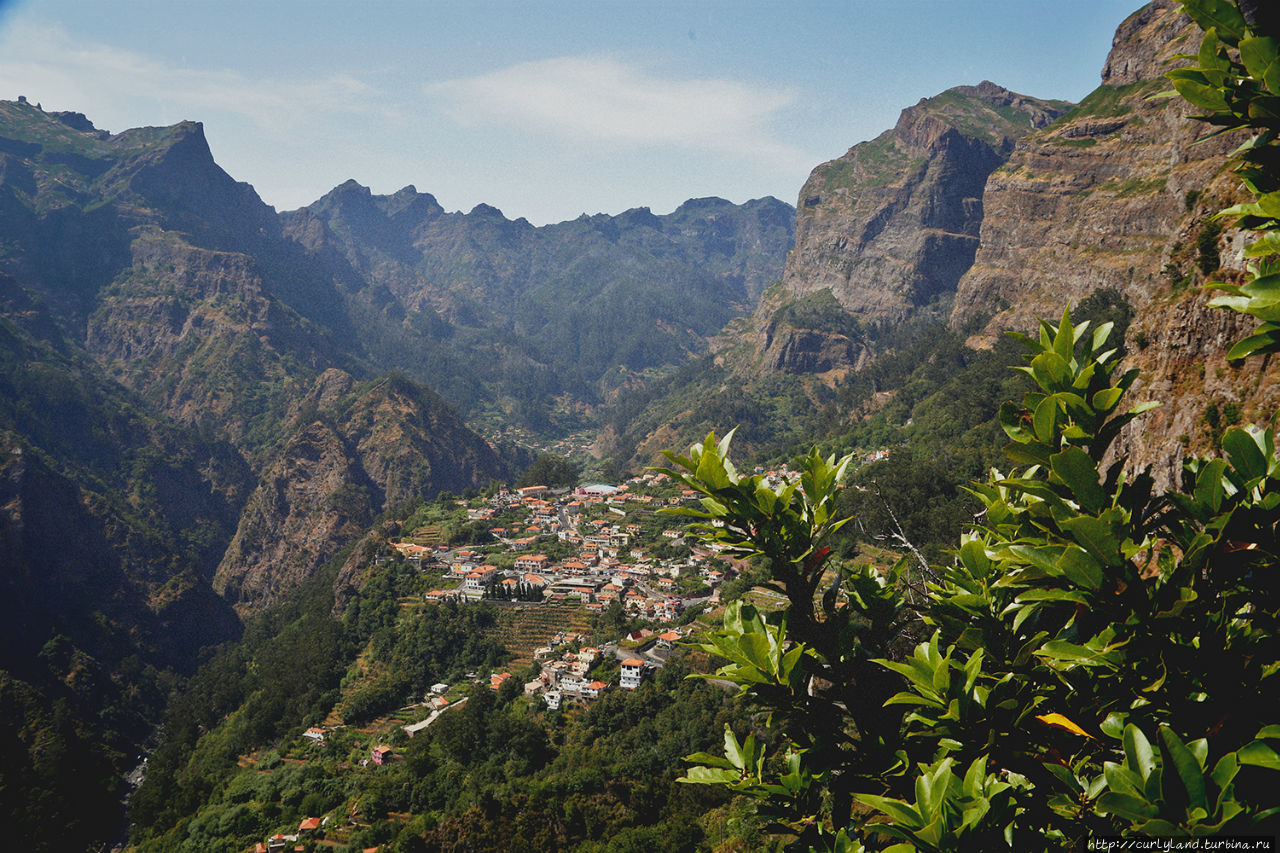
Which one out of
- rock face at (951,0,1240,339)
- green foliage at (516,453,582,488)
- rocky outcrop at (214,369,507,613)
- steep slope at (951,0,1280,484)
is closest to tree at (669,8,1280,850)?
steep slope at (951,0,1280,484)

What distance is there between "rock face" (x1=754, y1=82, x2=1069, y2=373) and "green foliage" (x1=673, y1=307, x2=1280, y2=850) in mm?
117003

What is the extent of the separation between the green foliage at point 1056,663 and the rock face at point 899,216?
11700 centimetres

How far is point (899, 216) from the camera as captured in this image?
4914 inches

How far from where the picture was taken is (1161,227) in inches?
2339

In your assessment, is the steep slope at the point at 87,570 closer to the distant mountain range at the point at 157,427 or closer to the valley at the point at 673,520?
the distant mountain range at the point at 157,427

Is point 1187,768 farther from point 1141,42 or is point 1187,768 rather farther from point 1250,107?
point 1141,42

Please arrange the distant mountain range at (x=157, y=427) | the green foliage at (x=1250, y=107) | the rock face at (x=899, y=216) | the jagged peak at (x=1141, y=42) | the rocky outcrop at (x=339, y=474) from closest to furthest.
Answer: the green foliage at (x=1250, y=107)
the distant mountain range at (x=157, y=427)
the jagged peak at (x=1141, y=42)
the rocky outcrop at (x=339, y=474)
the rock face at (x=899, y=216)

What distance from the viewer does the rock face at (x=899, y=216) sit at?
386 feet

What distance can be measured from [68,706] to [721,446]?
222ft

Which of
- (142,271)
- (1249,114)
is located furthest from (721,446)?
(142,271)

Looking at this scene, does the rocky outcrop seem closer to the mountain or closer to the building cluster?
the mountain

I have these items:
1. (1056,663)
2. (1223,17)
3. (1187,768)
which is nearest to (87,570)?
(1056,663)

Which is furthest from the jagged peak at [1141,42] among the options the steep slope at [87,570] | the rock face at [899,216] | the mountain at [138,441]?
the steep slope at [87,570]

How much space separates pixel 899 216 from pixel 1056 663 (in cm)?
13766
